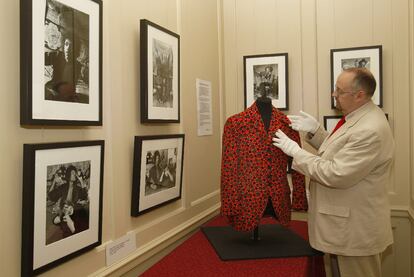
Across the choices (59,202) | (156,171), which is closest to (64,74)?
(59,202)

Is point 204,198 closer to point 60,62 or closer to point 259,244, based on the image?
point 259,244

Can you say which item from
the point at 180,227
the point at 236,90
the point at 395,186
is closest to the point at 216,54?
the point at 236,90

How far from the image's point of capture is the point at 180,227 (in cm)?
296

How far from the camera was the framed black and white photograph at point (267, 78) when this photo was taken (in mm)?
3775

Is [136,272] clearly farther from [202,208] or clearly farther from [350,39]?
[350,39]

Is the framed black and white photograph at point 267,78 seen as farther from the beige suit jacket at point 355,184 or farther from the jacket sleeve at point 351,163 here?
the jacket sleeve at point 351,163

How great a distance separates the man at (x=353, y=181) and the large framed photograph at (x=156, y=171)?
75 centimetres

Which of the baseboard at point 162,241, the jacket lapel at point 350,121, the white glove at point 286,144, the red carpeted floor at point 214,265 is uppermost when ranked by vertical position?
the jacket lapel at point 350,121

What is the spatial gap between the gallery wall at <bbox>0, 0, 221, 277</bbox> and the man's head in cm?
119

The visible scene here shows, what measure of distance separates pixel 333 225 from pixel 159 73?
1.54 meters

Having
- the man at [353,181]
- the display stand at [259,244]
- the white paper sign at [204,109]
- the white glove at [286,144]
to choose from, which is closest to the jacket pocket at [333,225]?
the man at [353,181]

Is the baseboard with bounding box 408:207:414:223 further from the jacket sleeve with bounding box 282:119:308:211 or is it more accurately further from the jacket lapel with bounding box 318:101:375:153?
the jacket lapel with bounding box 318:101:375:153

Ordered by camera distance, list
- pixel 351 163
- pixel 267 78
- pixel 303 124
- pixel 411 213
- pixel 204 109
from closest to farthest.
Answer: pixel 351 163 < pixel 303 124 < pixel 411 213 < pixel 204 109 < pixel 267 78

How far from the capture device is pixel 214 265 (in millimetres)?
2438
